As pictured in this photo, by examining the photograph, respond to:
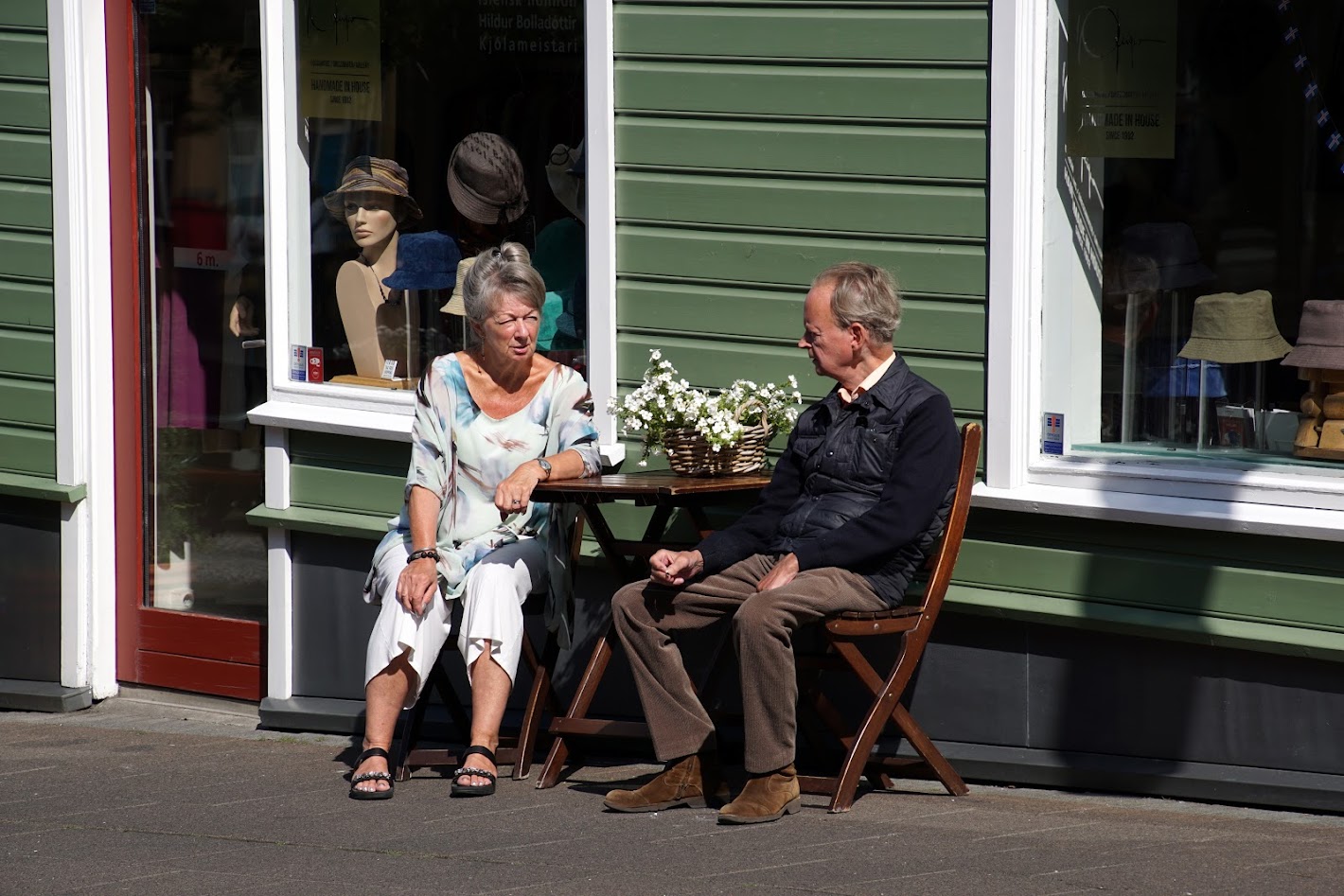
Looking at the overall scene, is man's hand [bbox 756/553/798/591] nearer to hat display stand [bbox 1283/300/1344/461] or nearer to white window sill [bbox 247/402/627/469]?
hat display stand [bbox 1283/300/1344/461]

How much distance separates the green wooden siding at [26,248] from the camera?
669cm

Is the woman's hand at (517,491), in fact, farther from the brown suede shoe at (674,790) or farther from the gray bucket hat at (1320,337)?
the gray bucket hat at (1320,337)

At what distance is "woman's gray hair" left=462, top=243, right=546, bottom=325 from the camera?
210 inches

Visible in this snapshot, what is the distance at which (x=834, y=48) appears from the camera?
17.6 feet

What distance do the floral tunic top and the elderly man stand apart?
565 mm

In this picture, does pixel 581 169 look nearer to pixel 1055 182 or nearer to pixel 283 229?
pixel 283 229

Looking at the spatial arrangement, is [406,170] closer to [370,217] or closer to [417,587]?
[370,217]

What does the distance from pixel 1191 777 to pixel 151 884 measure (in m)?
2.71

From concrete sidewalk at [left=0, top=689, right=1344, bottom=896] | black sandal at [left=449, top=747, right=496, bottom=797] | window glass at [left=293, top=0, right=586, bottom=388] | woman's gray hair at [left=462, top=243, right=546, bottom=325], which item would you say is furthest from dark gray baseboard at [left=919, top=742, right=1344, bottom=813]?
window glass at [left=293, top=0, right=586, bottom=388]

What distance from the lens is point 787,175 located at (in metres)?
5.45

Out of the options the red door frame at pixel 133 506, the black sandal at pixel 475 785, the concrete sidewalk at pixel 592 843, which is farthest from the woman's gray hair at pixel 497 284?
the red door frame at pixel 133 506

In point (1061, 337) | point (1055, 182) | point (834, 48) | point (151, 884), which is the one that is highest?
point (834, 48)

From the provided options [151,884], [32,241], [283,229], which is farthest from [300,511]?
[151,884]

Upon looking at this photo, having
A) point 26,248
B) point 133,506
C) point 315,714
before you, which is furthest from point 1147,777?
point 26,248
